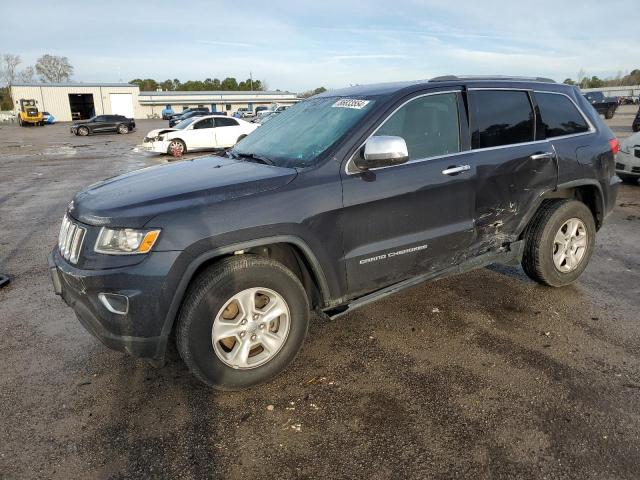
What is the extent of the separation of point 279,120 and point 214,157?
2.32 ft

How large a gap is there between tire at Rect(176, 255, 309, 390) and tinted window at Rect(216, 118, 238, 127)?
16.9 meters

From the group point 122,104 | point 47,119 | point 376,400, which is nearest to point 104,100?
point 122,104

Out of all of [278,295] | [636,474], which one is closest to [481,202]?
[278,295]

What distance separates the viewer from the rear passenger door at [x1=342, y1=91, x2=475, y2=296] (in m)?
3.24

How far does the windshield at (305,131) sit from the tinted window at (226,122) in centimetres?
1530

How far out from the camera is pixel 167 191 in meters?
2.93

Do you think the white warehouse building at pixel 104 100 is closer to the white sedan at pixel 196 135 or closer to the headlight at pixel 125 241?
the white sedan at pixel 196 135

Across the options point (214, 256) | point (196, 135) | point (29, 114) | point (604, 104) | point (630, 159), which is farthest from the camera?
point (29, 114)

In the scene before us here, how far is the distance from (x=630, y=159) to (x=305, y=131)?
28.0 feet

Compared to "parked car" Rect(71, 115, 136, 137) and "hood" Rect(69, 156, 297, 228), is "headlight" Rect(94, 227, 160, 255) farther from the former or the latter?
"parked car" Rect(71, 115, 136, 137)

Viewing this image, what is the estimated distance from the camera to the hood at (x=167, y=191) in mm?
2734

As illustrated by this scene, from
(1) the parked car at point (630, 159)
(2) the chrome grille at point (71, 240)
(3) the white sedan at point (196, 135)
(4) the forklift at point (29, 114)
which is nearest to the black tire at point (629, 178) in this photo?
(1) the parked car at point (630, 159)

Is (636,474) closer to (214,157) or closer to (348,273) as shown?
(348,273)

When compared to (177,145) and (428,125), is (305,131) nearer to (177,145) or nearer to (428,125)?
(428,125)
